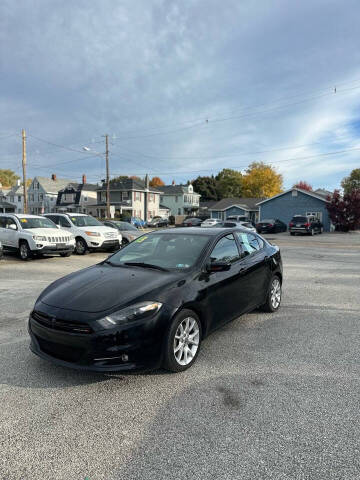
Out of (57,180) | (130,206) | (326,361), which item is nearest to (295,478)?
(326,361)

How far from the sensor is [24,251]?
12.1m

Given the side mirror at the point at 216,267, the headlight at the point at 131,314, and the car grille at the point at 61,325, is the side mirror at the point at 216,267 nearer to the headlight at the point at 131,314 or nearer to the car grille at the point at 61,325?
the headlight at the point at 131,314

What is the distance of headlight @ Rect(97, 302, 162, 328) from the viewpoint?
10.0 ft

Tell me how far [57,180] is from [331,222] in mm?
57508

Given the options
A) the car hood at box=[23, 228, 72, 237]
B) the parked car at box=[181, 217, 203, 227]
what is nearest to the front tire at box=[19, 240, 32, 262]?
the car hood at box=[23, 228, 72, 237]

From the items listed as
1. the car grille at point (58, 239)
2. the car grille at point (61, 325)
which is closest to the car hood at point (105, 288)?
the car grille at point (61, 325)

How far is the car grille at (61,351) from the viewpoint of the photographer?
3080mm

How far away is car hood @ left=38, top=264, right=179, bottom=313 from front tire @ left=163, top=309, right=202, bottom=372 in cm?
37

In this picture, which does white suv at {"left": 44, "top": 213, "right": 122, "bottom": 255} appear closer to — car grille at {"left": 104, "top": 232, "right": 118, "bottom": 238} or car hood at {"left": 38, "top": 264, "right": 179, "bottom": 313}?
car grille at {"left": 104, "top": 232, "right": 118, "bottom": 238}

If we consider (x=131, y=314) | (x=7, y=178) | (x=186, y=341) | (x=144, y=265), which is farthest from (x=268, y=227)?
(x=7, y=178)

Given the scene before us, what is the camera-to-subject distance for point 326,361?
3785 mm

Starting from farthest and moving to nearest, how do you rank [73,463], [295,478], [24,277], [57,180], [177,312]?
[57,180] → [24,277] → [177,312] → [73,463] → [295,478]

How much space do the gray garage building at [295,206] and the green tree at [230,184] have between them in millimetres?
46280

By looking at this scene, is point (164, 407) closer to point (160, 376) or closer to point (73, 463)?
point (160, 376)
